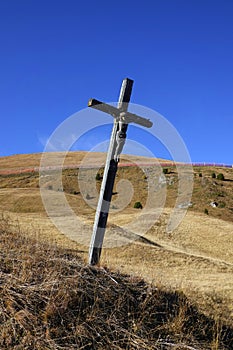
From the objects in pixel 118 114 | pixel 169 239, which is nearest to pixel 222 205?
pixel 169 239

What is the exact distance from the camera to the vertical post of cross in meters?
7.02

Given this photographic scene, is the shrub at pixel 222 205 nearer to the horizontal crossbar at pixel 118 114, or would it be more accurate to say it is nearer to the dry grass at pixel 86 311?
the horizontal crossbar at pixel 118 114

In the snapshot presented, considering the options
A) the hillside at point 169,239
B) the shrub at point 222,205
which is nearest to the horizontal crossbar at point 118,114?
the hillside at point 169,239

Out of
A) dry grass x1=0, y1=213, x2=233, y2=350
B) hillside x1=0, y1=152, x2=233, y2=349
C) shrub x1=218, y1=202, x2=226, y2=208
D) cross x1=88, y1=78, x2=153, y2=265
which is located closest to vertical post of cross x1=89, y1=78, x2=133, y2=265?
cross x1=88, y1=78, x2=153, y2=265

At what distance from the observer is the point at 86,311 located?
5012 millimetres

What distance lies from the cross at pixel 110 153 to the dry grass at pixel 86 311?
74 centimetres

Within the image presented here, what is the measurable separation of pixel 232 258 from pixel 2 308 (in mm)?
16611

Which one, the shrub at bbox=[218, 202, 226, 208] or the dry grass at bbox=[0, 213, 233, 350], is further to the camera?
the shrub at bbox=[218, 202, 226, 208]

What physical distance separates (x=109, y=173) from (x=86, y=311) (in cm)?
302

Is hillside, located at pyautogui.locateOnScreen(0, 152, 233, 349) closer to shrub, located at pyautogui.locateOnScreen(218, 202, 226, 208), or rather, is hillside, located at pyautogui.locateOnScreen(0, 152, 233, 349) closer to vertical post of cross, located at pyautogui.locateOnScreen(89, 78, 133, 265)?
shrub, located at pyautogui.locateOnScreen(218, 202, 226, 208)

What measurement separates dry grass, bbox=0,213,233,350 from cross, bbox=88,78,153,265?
744 mm

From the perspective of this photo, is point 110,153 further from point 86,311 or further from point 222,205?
point 222,205

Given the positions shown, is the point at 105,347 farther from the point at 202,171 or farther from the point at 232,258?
the point at 202,171

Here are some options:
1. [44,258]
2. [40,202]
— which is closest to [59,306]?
[44,258]
